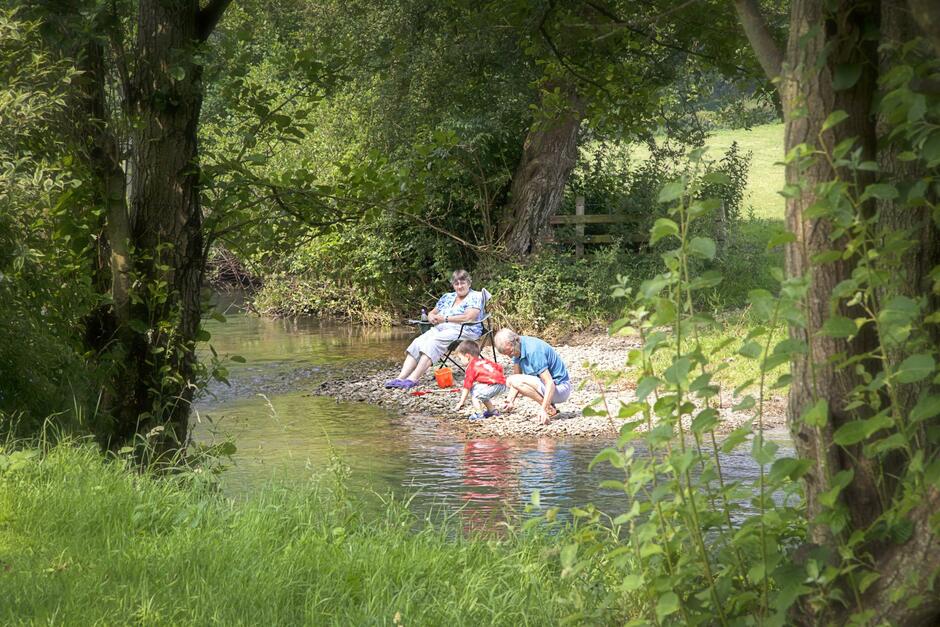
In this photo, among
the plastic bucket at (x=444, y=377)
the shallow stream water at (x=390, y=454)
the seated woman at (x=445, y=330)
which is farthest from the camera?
the seated woman at (x=445, y=330)

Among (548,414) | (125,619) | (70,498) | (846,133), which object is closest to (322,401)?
(548,414)

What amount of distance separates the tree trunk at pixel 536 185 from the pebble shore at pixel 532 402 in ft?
8.07

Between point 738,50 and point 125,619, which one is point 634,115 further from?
point 125,619

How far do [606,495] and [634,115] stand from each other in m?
3.05

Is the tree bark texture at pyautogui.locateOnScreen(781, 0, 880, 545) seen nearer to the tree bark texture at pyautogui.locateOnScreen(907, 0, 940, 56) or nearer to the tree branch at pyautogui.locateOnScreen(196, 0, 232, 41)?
the tree bark texture at pyautogui.locateOnScreen(907, 0, 940, 56)

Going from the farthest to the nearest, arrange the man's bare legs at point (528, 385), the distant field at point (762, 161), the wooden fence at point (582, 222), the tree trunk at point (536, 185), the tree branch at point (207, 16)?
the distant field at point (762, 161)
the wooden fence at point (582, 222)
the tree trunk at point (536, 185)
the man's bare legs at point (528, 385)
the tree branch at point (207, 16)

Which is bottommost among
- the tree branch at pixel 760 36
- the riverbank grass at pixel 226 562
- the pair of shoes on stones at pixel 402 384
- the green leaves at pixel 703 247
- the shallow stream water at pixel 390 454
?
the shallow stream water at pixel 390 454

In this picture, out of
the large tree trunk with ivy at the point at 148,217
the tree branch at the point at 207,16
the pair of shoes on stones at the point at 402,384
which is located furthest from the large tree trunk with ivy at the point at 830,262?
the pair of shoes on stones at the point at 402,384

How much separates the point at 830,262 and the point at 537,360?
9.47 meters

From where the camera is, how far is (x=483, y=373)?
13.4m

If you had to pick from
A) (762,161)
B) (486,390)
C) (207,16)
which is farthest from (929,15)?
(762,161)

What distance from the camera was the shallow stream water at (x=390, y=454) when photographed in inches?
352

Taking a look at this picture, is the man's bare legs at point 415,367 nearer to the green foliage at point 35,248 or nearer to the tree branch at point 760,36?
the green foliage at point 35,248

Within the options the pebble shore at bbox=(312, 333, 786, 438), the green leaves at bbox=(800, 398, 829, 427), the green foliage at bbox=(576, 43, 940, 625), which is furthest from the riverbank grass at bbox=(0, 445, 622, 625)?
the pebble shore at bbox=(312, 333, 786, 438)
